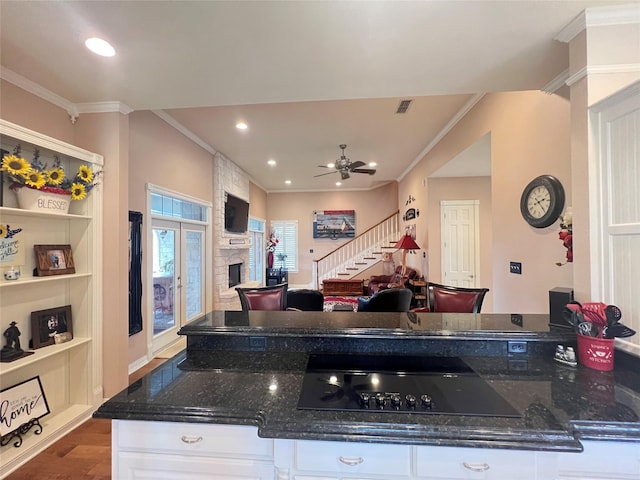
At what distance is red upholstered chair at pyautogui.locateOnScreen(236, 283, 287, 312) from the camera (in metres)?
2.80

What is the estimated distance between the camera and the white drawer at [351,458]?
1.00 m

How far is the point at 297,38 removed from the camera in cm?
186

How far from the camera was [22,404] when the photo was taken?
6.92 ft

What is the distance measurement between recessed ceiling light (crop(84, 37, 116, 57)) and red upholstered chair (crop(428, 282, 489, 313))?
3.20 meters

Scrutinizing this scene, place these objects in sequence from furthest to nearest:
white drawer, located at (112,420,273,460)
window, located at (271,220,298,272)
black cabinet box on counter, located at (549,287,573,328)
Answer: window, located at (271,220,298,272), black cabinet box on counter, located at (549,287,573,328), white drawer, located at (112,420,273,460)

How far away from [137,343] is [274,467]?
124 inches

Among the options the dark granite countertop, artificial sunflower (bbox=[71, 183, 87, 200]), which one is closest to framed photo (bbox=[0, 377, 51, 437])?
artificial sunflower (bbox=[71, 183, 87, 200])

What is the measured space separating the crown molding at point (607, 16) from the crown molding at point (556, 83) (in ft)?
1.88

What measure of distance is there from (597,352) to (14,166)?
141 inches

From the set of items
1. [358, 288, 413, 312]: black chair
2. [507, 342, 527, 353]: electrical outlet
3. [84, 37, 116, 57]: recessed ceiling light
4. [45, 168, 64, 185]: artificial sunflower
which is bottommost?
[358, 288, 413, 312]: black chair

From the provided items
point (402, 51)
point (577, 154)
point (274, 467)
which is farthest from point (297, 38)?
point (274, 467)

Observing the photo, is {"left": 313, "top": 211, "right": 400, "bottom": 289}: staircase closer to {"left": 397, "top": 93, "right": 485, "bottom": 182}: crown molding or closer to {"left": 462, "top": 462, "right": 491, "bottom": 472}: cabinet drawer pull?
{"left": 397, "top": 93, "right": 485, "bottom": 182}: crown molding

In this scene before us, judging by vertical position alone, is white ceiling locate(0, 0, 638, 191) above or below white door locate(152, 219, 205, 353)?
above

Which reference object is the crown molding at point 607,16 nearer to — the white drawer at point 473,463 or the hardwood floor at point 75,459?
the white drawer at point 473,463
